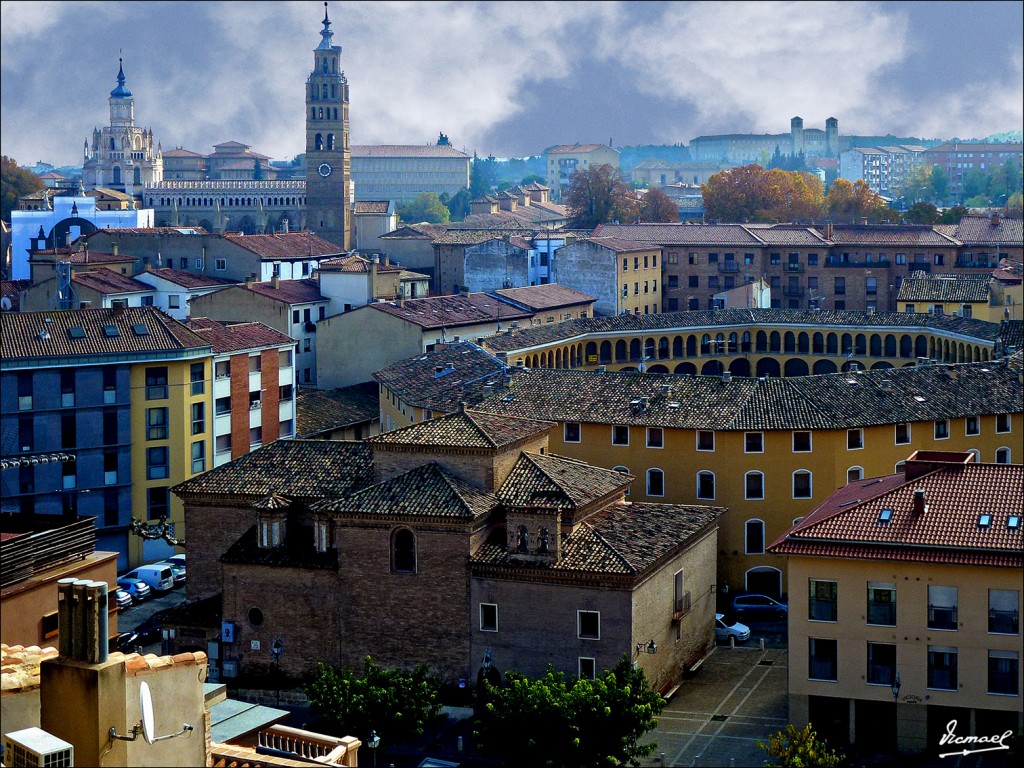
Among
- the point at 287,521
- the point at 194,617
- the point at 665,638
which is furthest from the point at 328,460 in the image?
the point at 665,638

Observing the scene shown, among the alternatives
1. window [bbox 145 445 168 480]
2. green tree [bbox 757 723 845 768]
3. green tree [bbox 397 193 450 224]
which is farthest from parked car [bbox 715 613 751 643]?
green tree [bbox 397 193 450 224]

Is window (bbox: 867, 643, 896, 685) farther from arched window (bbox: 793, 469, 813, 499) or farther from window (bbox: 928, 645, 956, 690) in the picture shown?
arched window (bbox: 793, 469, 813, 499)

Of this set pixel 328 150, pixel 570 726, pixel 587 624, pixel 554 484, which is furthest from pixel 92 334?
pixel 328 150

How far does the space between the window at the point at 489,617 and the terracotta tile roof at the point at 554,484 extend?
92.6 inches

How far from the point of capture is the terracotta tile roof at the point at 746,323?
75.4 metres

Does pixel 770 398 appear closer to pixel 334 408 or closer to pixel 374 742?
pixel 334 408

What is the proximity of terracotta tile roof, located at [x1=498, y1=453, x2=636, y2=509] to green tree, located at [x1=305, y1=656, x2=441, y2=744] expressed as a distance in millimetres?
5140

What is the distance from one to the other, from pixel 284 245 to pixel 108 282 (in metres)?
18.5

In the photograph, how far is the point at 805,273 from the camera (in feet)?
320

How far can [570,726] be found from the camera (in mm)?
33156

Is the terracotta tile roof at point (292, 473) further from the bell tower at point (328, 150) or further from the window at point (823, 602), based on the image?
the bell tower at point (328, 150)

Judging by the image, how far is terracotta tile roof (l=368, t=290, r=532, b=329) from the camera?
244 feet

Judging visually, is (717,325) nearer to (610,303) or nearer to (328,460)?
(610,303)

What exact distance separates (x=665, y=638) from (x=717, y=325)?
4596cm
